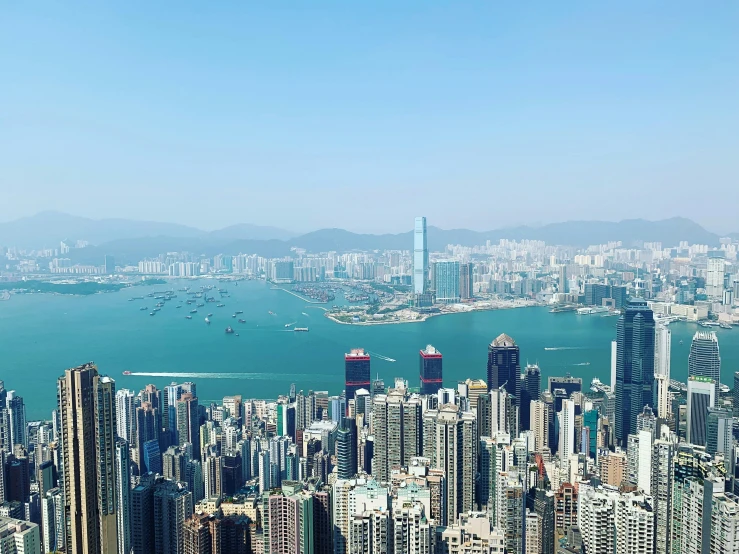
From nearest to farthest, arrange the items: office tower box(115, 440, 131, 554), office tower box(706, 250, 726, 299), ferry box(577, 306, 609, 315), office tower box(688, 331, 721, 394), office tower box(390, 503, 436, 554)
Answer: office tower box(390, 503, 436, 554)
office tower box(115, 440, 131, 554)
office tower box(688, 331, 721, 394)
office tower box(706, 250, 726, 299)
ferry box(577, 306, 609, 315)

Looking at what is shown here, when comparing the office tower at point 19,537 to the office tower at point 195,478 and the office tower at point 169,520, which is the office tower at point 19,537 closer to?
the office tower at point 169,520

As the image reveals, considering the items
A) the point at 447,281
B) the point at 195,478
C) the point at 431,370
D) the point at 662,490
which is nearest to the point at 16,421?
the point at 195,478

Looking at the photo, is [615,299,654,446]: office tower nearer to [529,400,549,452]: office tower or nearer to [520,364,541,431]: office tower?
[529,400,549,452]: office tower

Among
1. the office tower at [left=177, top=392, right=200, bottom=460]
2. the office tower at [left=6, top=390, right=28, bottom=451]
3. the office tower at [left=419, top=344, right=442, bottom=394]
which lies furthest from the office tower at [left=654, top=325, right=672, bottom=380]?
the office tower at [left=6, top=390, right=28, bottom=451]

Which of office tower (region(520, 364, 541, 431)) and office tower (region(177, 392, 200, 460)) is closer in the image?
office tower (region(177, 392, 200, 460))

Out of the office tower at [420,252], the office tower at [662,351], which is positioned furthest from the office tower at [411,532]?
the office tower at [420,252]
